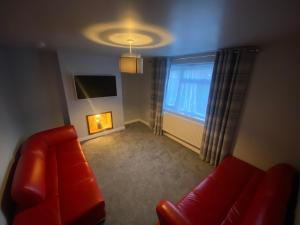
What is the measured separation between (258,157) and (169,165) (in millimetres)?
1450

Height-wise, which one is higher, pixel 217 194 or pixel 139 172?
pixel 217 194

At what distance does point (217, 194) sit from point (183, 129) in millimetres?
1720

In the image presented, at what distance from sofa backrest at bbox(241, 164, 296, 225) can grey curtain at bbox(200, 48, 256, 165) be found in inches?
35.3

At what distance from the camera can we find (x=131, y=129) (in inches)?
163

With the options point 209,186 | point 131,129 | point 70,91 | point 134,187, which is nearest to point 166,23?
point 209,186

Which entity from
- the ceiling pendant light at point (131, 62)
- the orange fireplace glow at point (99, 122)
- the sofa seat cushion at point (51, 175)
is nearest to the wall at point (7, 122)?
the sofa seat cushion at point (51, 175)

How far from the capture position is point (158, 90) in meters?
3.61

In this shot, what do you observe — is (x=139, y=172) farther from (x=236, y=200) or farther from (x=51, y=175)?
(x=236, y=200)

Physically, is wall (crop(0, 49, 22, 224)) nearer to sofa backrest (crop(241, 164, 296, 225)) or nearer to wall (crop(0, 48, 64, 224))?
wall (crop(0, 48, 64, 224))

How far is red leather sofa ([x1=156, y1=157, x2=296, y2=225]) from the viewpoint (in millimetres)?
1085

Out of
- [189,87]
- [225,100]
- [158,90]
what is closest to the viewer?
[225,100]

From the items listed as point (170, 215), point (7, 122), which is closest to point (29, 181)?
point (7, 122)

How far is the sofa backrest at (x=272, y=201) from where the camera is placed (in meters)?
1.00

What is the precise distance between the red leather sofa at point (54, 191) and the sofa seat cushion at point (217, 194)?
37.8 inches
